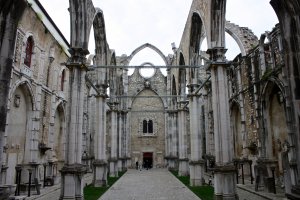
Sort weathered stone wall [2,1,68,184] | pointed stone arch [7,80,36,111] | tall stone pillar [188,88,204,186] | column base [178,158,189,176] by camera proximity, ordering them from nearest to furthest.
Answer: pointed stone arch [7,80,36,111] < weathered stone wall [2,1,68,184] < tall stone pillar [188,88,204,186] < column base [178,158,189,176]

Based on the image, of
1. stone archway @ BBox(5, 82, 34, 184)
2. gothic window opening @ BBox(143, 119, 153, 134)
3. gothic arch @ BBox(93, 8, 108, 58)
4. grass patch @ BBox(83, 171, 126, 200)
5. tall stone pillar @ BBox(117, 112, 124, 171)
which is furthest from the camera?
gothic window opening @ BBox(143, 119, 153, 134)

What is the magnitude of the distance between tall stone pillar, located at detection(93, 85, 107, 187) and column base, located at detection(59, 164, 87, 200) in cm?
596

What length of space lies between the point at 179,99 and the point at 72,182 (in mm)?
15131

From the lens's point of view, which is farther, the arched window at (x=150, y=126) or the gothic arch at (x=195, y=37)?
the arched window at (x=150, y=126)

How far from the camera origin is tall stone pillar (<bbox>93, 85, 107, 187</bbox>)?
53.4ft

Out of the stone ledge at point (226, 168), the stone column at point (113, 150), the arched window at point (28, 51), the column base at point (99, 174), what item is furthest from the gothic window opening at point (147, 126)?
the stone ledge at point (226, 168)

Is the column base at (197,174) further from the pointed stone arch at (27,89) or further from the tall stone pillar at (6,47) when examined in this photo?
the tall stone pillar at (6,47)

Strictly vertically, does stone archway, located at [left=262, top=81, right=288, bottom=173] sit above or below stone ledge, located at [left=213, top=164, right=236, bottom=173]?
above

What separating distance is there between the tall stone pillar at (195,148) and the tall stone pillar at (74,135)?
7.34 meters

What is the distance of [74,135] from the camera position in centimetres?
1084

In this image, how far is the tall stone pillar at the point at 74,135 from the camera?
10.1 m

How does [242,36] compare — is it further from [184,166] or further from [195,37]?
[184,166]

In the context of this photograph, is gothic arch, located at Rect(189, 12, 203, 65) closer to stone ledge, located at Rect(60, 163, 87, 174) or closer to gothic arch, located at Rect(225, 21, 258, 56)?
gothic arch, located at Rect(225, 21, 258, 56)

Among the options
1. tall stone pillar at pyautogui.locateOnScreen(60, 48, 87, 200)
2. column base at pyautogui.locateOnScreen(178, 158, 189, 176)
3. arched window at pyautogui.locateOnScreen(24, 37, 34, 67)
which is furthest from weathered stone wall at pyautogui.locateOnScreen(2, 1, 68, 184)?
column base at pyautogui.locateOnScreen(178, 158, 189, 176)
